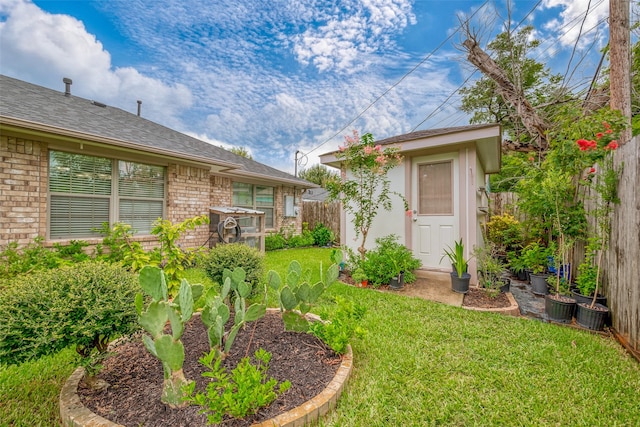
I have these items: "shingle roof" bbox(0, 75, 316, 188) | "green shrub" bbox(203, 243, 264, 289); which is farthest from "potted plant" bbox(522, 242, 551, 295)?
"shingle roof" bbox(0, 75, 316, 188)

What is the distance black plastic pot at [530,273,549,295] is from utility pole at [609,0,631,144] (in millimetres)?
2523

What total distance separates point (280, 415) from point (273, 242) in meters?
8.36

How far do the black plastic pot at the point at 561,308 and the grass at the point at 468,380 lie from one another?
28 centimetres

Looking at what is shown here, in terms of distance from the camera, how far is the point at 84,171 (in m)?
5.17

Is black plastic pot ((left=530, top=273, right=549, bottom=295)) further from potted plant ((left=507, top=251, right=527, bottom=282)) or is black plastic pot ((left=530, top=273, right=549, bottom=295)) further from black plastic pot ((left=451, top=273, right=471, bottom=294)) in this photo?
black plastic pot ((left=451, top=273, right=471, bottom=294))

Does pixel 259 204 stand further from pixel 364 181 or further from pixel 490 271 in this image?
pixel 490 271

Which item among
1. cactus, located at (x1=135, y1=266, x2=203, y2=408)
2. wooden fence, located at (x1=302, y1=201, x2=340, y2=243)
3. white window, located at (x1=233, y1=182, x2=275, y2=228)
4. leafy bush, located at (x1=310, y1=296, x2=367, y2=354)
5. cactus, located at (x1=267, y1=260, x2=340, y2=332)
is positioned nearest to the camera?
cactus, located at (x1=135, y1=266, x2=203, y2=408)

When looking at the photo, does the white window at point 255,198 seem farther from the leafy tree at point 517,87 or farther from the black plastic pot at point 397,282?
the leafy tree at point 517,87

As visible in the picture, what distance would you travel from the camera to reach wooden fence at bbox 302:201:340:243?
1234 centimetres

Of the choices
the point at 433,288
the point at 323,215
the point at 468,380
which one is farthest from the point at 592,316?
the point at 323,215

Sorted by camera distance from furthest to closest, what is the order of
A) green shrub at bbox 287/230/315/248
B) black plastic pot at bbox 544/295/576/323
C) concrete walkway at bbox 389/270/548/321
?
1. green shrub at bbox 287/230/315/248
2. concrete walkway at bbox 389/270/548/321
3. black plastic pot at bbox 544/295/576/323

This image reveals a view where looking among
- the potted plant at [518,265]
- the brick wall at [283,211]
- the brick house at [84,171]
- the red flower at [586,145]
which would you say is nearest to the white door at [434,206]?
the potted plant at [518,265]

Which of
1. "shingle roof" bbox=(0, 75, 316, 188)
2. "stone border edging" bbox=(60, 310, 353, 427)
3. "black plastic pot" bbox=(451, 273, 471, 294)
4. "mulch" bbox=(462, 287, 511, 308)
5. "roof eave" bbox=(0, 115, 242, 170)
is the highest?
"shingle roof" bbox=(0, 75, 316, 188)

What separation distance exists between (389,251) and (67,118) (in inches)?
263
